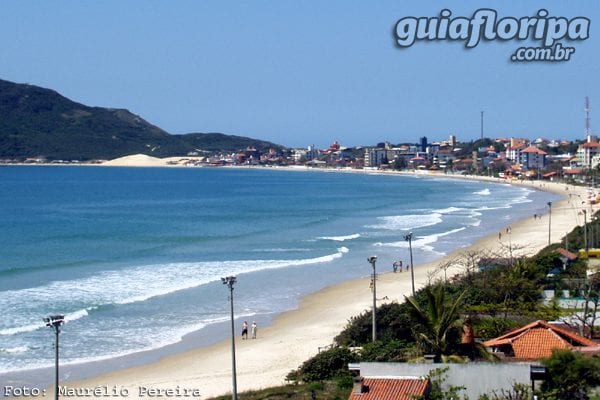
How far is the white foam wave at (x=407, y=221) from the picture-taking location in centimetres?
5600

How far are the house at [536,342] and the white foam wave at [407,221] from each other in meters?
37.0

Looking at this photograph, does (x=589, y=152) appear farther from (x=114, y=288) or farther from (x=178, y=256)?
(x=114, y=288)

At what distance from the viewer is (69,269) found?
37.0m

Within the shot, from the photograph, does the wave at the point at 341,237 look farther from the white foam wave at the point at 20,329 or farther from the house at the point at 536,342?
the house at the point at 536,342

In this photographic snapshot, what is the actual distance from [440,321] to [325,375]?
271 centimetres

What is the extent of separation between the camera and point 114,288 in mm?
31844

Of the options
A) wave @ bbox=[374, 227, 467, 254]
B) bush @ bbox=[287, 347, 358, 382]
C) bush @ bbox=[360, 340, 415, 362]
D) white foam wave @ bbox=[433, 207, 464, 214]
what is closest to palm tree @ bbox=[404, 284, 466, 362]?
bush @ bbox=[360, 340, 415, 362]

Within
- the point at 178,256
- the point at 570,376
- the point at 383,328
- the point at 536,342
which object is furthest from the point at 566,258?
the point at 178,256

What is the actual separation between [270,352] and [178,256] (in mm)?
19022

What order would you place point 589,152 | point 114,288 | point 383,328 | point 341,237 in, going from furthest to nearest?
1. point 589,152
2. point 341,237
3. point 114,288
4. point 383,328

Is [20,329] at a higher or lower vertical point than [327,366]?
lower

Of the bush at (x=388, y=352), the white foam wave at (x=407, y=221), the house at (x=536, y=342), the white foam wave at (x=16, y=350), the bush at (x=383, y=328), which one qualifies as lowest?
the white foam wave at (x=407, y=221)

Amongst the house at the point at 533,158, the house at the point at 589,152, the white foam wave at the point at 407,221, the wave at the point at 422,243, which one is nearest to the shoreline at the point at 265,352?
the wave at the point at 422,243

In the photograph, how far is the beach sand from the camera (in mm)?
19734
